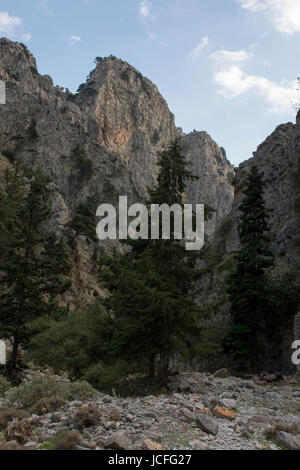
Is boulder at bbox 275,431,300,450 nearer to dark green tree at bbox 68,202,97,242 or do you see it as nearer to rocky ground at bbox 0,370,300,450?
rocky ground at bbox 0,370,300,450

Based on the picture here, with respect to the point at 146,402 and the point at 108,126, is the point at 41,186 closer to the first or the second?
the point at 146,402

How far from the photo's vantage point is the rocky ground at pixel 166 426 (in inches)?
269

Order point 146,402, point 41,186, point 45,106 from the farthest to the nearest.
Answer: point 45,106 → point 41,186 → point 146,402

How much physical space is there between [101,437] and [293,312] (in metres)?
17.0

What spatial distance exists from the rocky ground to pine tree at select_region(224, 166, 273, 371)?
356 inches

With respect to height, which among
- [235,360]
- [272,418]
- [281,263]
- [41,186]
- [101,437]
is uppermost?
[41,186]

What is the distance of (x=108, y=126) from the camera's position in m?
110

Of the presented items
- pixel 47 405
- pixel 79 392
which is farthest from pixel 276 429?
pixel 79 392

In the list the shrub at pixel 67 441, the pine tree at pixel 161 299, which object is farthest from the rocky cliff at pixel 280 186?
the shrub at pixel 67 441

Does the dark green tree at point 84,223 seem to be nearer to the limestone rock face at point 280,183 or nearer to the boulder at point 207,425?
the limestone rock face at point 280,183

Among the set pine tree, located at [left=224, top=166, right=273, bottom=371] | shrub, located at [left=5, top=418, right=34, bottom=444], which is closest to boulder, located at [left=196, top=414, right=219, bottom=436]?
shrub, located at [left=5, top=418, right=34, bottom=444]

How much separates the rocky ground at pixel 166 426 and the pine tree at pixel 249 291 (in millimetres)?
9040

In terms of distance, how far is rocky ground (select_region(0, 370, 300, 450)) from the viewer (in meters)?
6.84

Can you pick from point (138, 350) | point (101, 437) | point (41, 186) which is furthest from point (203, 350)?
point (41, 186)
